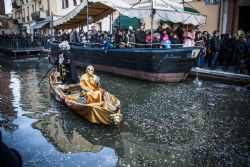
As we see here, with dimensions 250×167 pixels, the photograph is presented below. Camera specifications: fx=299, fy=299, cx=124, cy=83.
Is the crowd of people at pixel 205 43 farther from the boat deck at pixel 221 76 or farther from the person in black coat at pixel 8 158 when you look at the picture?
the person in black coat at pixel 8 158

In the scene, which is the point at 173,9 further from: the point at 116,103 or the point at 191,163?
the point at 191,163

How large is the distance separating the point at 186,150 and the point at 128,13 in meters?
9.33

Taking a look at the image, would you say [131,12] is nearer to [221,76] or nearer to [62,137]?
[221,76]

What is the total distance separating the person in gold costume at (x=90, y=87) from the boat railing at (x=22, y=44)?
919 inches

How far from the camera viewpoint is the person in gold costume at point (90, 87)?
8.45 meters

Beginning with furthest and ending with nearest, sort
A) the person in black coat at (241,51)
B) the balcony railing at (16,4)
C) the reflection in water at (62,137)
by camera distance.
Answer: the balcony railing at (16,4), the person in black coat at (241,51), the reflection in water at (62,137)

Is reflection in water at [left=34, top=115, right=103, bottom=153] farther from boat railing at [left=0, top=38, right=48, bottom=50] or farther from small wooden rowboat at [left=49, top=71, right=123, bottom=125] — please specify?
boat railing at [left=0, top=38, right=48, bottom=50]

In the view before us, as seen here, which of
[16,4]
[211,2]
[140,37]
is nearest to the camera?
[140,37]

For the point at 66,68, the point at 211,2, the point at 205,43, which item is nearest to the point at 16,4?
the point at 211,2

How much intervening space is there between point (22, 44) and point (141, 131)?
25.9 metres

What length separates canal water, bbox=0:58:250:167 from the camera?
6242 millimetres

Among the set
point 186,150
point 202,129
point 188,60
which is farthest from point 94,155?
point 188,60

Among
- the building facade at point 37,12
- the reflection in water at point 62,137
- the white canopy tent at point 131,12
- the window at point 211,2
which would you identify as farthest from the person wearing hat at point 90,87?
the building facade at point 37,12

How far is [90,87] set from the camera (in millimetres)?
9016
